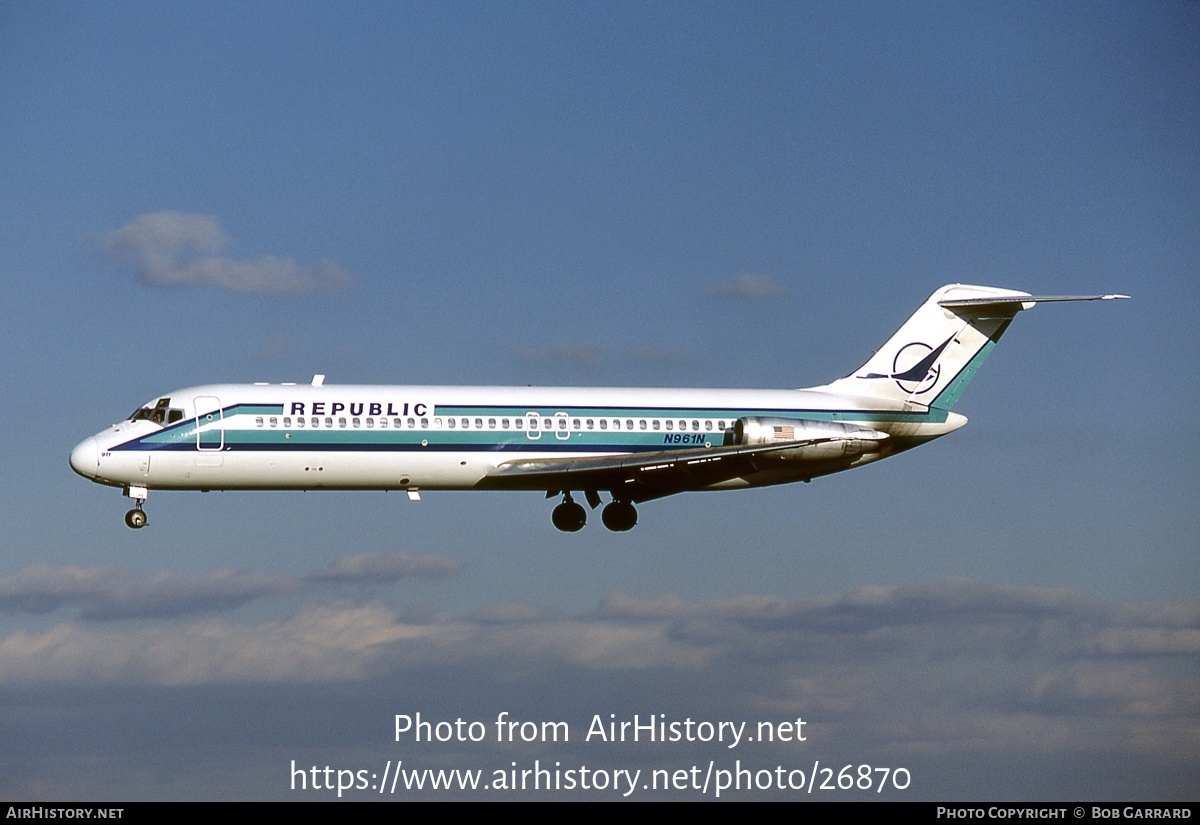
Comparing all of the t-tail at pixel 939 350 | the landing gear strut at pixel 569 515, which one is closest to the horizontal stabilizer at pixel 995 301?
the t-tail at pixel 939 350

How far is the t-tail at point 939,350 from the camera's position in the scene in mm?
52812

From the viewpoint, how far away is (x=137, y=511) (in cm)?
4459

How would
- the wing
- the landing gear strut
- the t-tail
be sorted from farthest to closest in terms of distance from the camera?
the t-tail
the landing gear strut
the wing

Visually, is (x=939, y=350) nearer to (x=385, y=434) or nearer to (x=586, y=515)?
(x=586, y=515)

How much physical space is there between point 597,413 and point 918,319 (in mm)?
11990

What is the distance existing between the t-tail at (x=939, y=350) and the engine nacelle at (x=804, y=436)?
3.27m

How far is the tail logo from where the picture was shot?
52.8m

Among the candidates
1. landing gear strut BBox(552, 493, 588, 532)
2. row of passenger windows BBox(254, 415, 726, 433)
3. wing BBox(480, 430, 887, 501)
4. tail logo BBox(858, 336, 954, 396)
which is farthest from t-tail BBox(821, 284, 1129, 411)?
landing gear strut BBox(552, 493, 588, 532)

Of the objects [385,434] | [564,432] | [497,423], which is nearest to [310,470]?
[385,434]

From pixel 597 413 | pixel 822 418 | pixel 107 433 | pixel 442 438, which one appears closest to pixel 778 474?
pixel 822 418

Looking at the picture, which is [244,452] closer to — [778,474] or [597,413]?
[597,413]

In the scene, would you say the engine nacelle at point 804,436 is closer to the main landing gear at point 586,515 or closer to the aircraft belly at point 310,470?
the main landing gear at point 586,515

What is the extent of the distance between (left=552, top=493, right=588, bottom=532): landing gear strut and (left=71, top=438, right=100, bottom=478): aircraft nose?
534 inches

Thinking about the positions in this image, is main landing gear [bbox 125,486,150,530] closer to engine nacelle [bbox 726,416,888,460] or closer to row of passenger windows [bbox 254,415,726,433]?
row of passenger windows [bbox 254,415,726,433]
